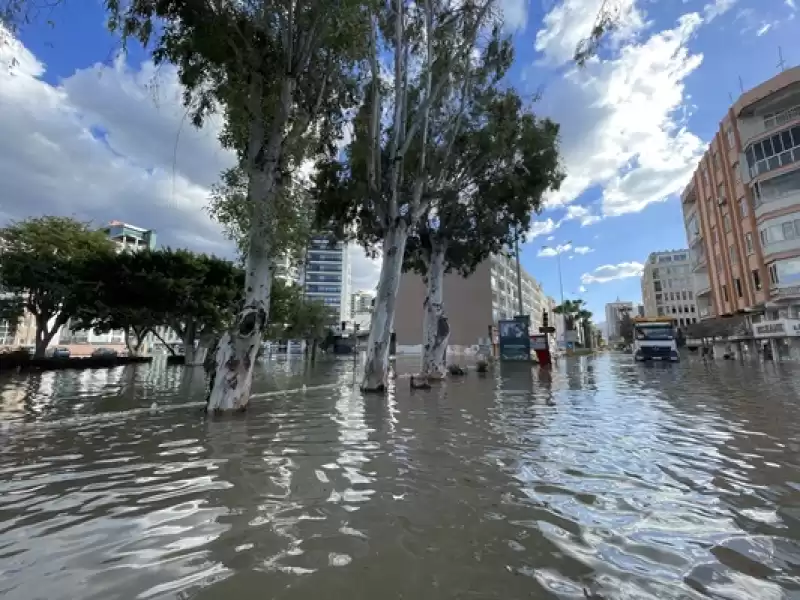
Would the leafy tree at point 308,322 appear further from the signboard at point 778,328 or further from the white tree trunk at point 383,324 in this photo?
the signboard at point 778,328

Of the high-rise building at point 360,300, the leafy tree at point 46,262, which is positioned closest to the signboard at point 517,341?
the leafy tree at point 46,262

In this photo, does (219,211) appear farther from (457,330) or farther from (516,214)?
(457,330)

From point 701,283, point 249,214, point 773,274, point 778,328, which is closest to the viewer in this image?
point 249,214

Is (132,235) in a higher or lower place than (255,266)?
higher

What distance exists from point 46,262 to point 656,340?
41.8 m

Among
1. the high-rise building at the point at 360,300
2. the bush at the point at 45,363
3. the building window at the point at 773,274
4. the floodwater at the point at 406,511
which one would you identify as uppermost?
the high-rise building at the point at 360,300

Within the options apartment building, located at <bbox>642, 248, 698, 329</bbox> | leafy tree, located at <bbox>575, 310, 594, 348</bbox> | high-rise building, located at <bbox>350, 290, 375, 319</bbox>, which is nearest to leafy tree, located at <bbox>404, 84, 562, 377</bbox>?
leafy tree, located at <bbox>575, 310, 594, 348</bbox>

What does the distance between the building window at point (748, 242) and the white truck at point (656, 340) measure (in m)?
11.7

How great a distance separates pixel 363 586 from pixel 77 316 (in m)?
→ 38.6

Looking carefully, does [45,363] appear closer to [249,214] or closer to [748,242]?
[249,214]

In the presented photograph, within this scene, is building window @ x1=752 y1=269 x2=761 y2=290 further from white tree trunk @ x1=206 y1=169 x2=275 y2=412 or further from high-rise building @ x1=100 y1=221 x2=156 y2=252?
high-rise building @ x1=100 y1=221 x2=156 y2=252

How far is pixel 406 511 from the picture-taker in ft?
11.5

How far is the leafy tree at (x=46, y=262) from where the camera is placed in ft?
92.3

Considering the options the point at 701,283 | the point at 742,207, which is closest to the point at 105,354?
the point at 742,207
